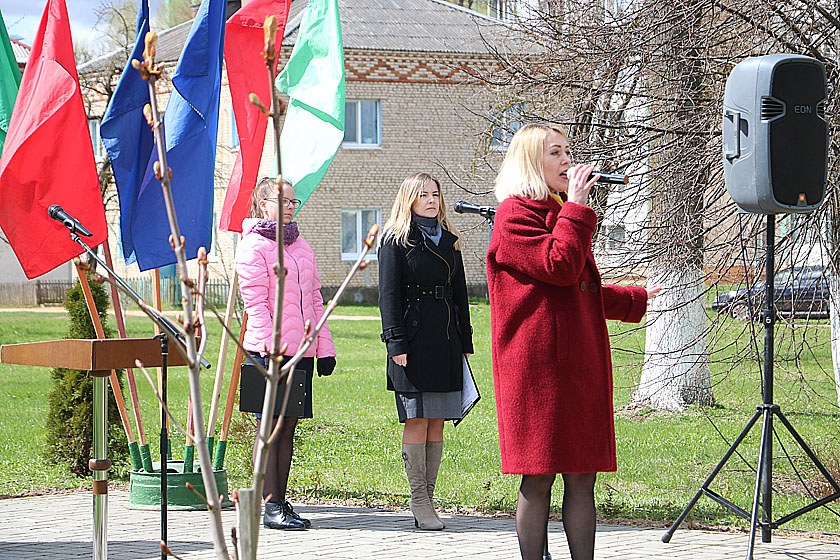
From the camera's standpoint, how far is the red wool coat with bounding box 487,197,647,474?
163 inches

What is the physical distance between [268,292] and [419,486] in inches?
55.5

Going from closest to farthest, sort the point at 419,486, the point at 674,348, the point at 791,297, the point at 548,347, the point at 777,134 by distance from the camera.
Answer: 1. the point at 548,347
2. the point at 777,134
3. the point at 419,486
4. the point at 791,297
5. the point at 674,348

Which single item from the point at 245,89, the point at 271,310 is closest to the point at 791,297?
the point at 271,310

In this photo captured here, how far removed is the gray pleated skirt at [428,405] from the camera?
6152mm

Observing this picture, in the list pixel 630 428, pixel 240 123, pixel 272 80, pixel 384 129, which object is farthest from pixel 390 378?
pixel 384 129

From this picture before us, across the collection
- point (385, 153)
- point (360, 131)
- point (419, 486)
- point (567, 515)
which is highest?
point (360, 131)

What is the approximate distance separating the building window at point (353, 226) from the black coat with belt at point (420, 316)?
2451 centimetres

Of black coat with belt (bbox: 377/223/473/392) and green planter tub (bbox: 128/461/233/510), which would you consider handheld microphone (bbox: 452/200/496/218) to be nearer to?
black coat with belt (bbox: 377/223/473/392)

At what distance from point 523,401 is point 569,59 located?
5068 millimetres

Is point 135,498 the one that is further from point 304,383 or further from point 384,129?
point 384,129

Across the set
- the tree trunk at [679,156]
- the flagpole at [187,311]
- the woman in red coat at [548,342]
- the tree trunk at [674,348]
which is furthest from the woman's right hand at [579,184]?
the tree trunk at [674,348]

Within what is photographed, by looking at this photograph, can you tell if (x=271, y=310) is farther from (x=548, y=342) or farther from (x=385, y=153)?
(x=385, y=153)

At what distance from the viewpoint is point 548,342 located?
421cm

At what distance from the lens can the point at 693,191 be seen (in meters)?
7.82
